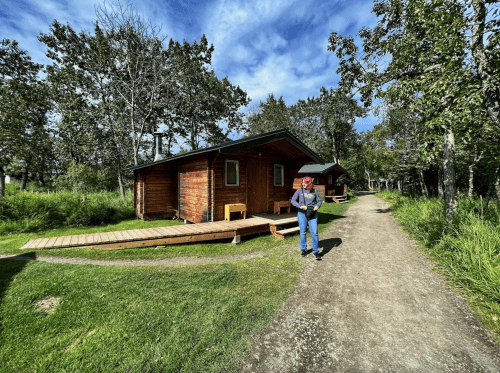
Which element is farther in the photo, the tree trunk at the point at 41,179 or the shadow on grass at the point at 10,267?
the tree trunk at the point at 41,179

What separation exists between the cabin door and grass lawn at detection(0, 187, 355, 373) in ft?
12.7

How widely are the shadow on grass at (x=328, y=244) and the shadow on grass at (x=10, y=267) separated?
670cm

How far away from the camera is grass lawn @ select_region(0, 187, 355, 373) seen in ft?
6.89

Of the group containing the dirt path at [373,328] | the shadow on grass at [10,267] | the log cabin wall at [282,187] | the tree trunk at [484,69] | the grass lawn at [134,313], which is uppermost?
the tree trunk at [484,69]

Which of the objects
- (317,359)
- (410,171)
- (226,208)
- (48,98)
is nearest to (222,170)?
(226,208)

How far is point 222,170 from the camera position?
7668 millimetres

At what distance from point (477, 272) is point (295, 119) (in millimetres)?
39866

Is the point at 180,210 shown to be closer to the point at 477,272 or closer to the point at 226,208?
the point at 226,208

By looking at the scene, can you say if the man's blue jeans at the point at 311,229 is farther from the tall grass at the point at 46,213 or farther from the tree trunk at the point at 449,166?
the tall grass at the point at 46,213

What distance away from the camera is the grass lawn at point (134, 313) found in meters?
2.10

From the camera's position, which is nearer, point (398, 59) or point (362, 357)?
point (362, 357)

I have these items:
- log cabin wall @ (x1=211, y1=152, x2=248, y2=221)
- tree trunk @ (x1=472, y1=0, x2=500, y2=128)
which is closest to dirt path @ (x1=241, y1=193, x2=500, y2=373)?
tree trunk @ (x1=472, y1=0, x2=500, y2=128)

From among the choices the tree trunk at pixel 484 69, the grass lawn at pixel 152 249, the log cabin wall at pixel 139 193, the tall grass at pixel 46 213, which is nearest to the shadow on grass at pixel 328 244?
the grass lawn at pixel 152 249

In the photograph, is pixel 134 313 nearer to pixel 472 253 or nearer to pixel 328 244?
pixel 328 244
